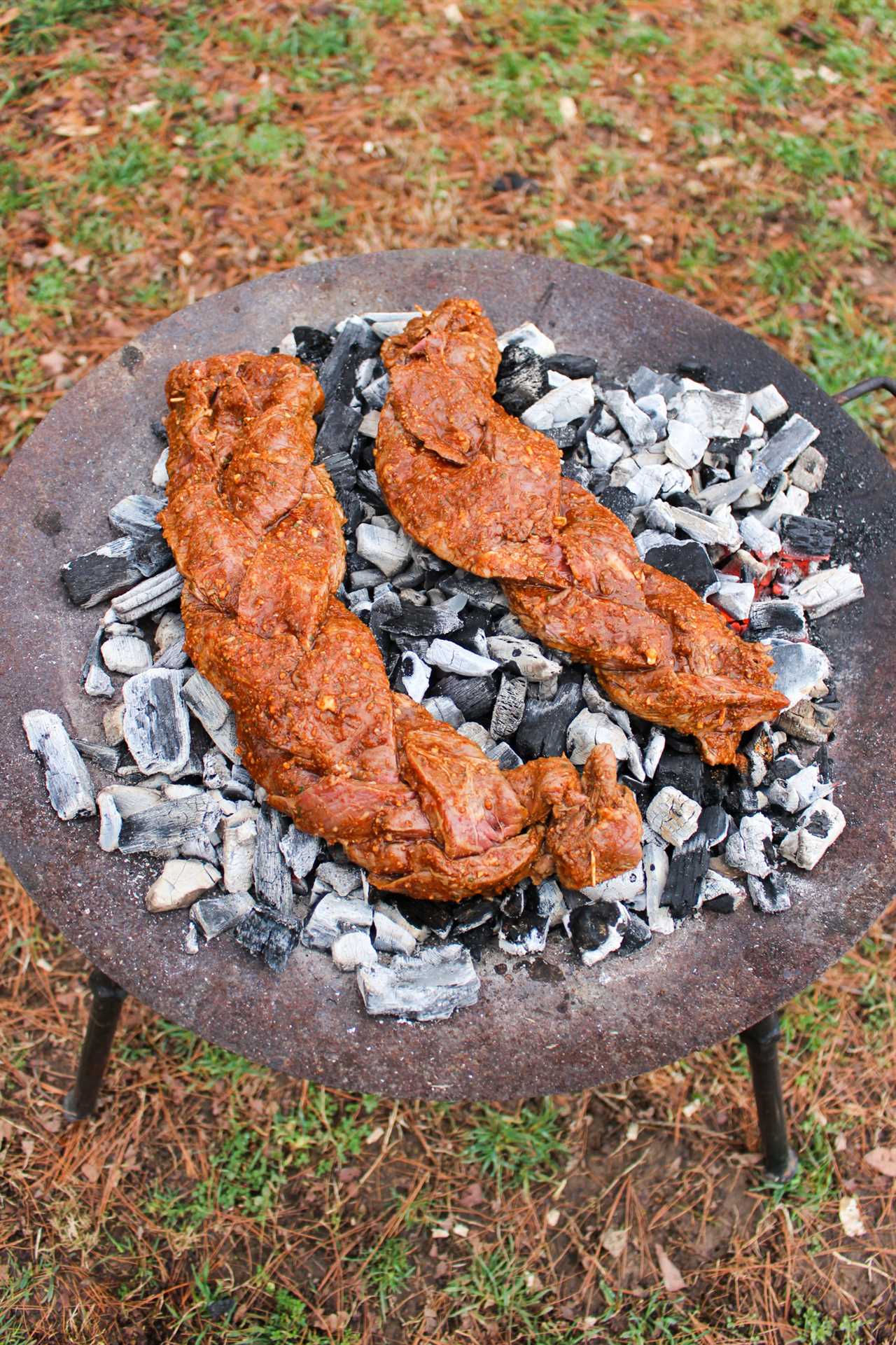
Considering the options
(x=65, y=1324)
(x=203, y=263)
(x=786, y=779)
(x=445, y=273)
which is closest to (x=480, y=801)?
(x=786, y=779)

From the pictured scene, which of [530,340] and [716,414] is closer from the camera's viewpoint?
[716,414]

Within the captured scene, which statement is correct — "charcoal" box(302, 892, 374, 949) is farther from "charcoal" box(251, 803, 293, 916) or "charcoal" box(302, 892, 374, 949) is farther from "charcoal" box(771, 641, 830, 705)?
"charcoal" box(771, 641, 830, 705)

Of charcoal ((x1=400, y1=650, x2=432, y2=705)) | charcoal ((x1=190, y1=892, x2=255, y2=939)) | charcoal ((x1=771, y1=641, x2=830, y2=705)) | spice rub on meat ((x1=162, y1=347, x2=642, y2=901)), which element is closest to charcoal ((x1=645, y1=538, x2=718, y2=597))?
charcoal ((x1=771, y1=641, x2=830, y2=705))

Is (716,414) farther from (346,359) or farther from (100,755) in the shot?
(100,755)

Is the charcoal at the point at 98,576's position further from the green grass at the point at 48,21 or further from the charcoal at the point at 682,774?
the green grass at the point at 48,21

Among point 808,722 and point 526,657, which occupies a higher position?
point 526,657

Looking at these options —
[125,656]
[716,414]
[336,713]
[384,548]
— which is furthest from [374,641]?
[716,414]
